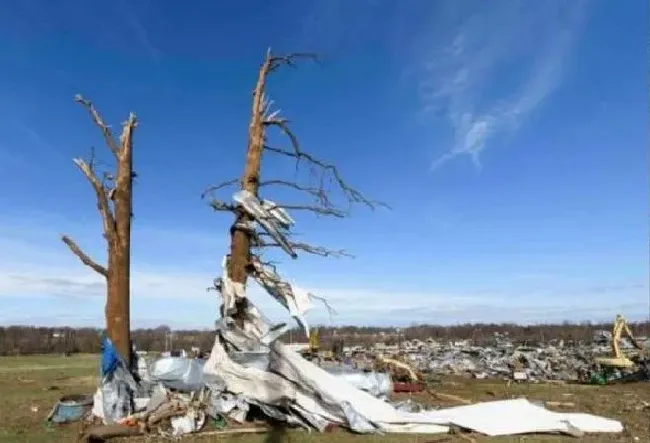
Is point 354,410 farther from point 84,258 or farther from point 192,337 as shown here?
point 192,337

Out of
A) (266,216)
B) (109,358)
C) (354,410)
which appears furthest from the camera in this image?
(266,216)

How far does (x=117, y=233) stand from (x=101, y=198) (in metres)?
0.72

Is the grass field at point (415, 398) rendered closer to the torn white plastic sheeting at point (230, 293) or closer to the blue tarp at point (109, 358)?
the blue tarp at point (109, 358)

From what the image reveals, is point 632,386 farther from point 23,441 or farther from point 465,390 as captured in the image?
point 23,441

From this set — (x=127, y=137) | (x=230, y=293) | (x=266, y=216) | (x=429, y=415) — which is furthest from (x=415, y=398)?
(x=127, y=137)

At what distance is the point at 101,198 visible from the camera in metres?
11.5

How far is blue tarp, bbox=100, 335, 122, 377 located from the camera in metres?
10.2

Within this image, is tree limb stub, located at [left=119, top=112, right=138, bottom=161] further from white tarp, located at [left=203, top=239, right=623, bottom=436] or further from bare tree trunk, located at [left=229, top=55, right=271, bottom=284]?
white tarp, located at [left=203, top=239, right=623, bottom=436]

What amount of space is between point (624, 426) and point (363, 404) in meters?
4.39

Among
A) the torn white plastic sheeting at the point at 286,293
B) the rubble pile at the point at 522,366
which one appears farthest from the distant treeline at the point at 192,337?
the torn white plastic sheeting at the point at 286,293

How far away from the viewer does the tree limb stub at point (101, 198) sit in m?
11.4

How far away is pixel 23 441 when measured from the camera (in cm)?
887

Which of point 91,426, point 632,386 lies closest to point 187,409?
point 91,426

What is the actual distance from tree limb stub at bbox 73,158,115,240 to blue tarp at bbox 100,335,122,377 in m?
2.02
